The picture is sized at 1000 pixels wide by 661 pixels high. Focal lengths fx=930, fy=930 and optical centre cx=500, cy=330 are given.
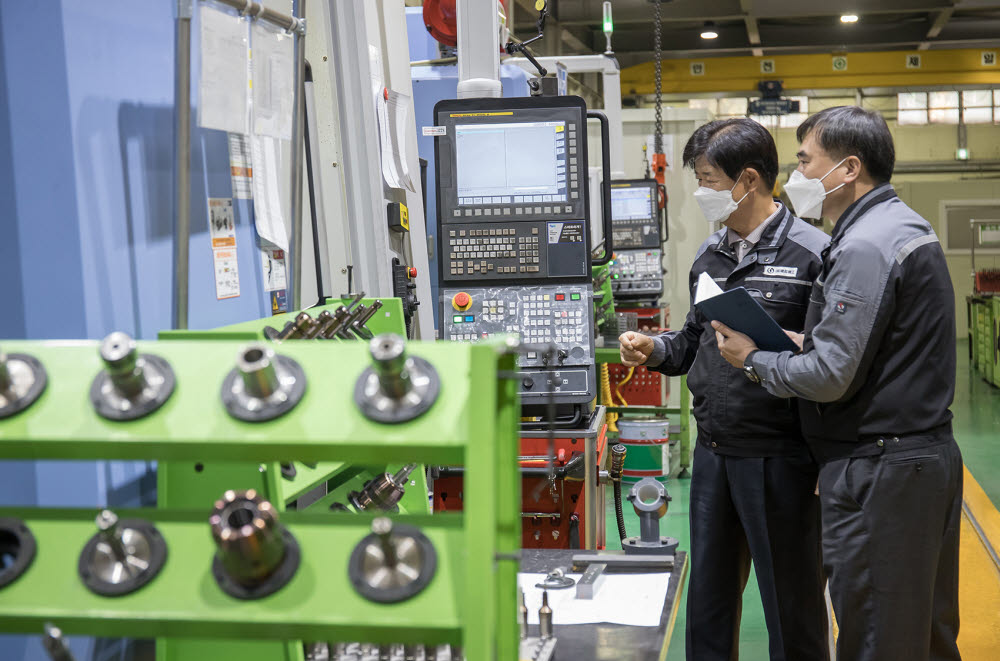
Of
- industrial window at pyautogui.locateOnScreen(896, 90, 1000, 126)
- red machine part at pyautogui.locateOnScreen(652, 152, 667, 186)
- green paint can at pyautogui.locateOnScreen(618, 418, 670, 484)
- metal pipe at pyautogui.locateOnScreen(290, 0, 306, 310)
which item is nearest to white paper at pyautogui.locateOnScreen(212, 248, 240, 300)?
metal pipe at pyautogui.locateOnScreen(290, 0, 306, 310)

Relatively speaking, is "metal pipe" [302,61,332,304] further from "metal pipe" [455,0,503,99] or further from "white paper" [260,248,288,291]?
"metal pipe" [455,0,503,99]

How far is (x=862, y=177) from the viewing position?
7.26 ft

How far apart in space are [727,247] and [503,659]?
1.72m

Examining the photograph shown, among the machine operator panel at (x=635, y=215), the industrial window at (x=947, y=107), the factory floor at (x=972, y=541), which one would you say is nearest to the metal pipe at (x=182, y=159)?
the factory floor at (x=972, y=541)

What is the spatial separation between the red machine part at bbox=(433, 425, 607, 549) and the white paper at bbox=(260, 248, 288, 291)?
983 millimetres

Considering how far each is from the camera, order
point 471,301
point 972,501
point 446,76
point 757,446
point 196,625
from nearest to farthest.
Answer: point 196,625, point 757,446, point 471,301, point 446,76, point 972,501

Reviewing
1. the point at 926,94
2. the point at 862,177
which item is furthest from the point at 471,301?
the point at 926,94

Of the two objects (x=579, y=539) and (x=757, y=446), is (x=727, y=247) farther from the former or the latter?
(x=579, y=539)

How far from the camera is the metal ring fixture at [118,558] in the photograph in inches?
38.6

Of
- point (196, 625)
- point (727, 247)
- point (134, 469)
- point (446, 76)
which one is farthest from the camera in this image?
point (446, 76)

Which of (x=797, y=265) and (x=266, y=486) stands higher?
(x=797, y=265)

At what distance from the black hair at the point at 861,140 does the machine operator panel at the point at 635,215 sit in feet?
14.7

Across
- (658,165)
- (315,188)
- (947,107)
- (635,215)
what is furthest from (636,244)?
(947,107)

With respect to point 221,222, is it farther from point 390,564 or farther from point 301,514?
point 390,564
